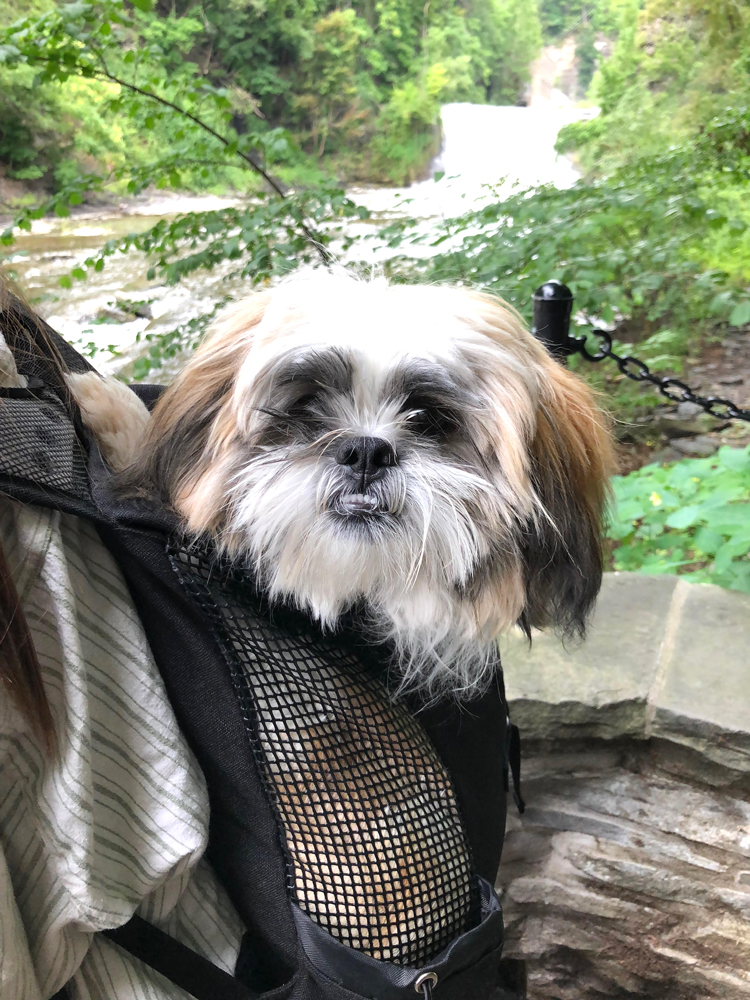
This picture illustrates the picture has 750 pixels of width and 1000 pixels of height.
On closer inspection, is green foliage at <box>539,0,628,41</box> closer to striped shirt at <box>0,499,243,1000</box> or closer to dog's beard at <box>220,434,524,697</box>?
dog's beard at <box>220,434,524,697</box>

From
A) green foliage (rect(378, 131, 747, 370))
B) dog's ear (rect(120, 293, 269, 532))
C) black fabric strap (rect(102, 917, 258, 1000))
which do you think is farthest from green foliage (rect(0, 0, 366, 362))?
black fabric strap (rect(102, 917, 258, 1000))

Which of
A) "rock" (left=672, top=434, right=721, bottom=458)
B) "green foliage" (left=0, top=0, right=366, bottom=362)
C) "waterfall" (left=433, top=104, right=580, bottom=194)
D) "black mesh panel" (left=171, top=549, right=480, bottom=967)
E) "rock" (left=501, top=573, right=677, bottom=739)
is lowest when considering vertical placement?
"rock" (left=672, top=434, right=721, bottom=458)

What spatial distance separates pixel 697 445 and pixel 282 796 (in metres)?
3.46

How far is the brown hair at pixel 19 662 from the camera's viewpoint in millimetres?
523

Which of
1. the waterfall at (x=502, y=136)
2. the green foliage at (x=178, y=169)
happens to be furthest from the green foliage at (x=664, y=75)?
the green foliage at (x=178, y=169)

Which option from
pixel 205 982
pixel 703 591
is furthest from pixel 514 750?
pixel 703 591

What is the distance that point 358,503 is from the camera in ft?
2.60

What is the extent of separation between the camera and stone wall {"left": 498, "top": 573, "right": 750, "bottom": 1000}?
120cm

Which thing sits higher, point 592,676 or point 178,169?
point 178,169

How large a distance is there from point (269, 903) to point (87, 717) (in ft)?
0.80

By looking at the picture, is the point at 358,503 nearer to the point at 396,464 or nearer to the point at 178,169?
the point at 396,464

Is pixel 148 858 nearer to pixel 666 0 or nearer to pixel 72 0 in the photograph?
pixel 72 0

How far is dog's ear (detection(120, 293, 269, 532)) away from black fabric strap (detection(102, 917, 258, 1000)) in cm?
37

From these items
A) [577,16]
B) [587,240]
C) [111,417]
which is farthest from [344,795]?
[577,16]
